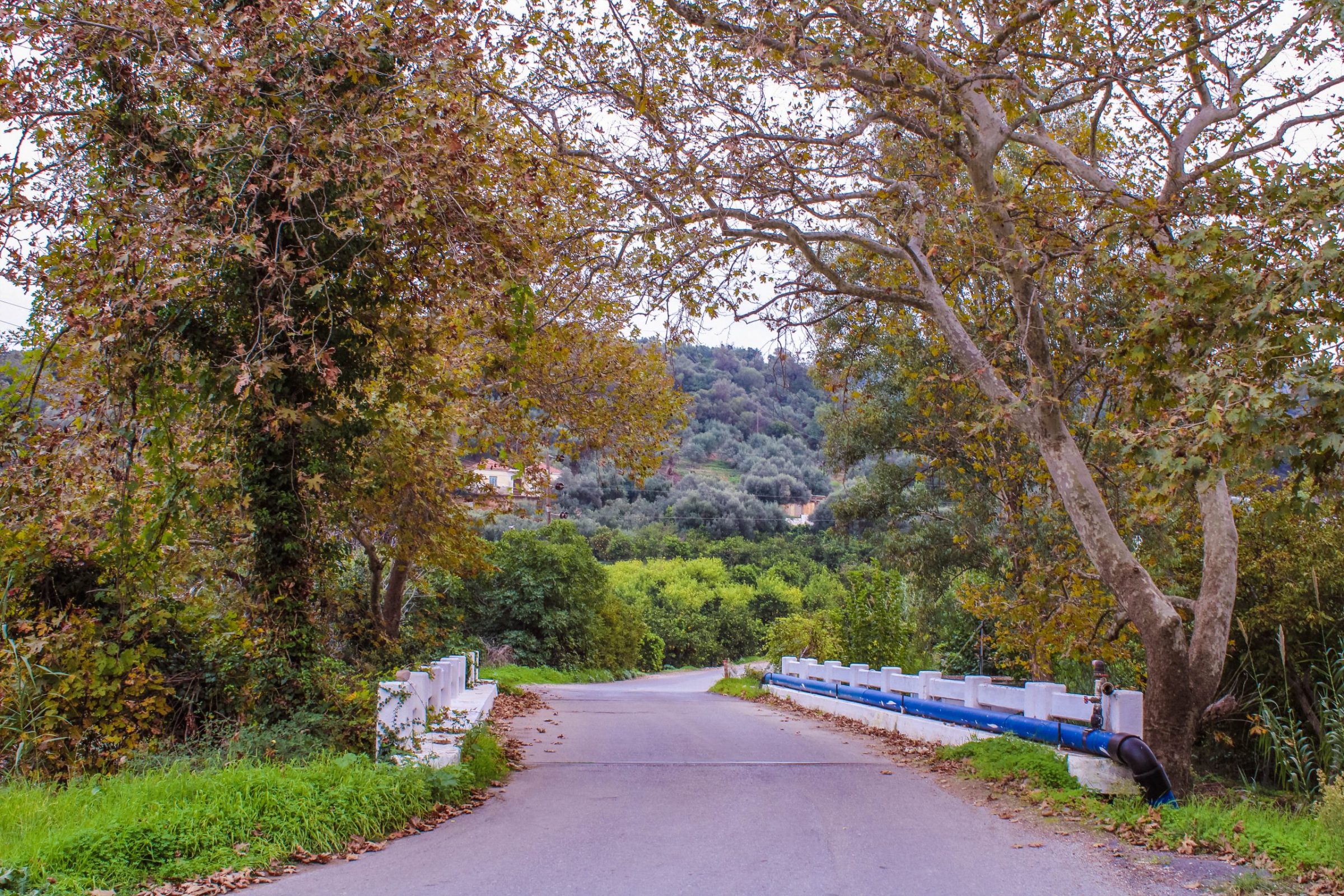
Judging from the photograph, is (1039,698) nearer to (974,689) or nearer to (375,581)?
(974,689)

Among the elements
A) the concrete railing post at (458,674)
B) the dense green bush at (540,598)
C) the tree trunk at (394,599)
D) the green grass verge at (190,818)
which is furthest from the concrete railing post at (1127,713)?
the dense green bush at (540,598)

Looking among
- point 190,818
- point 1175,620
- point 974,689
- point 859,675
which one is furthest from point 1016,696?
point 190,818

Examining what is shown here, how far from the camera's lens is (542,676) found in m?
32.0

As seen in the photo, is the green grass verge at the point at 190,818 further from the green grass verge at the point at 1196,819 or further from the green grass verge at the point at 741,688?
the green grass verge at the point at 741,688

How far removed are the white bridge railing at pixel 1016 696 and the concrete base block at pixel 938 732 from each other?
0.33 m

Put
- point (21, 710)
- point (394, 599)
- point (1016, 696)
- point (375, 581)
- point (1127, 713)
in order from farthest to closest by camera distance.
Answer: point (394, 599) < point (375, 581) < point (1016, 696) < point (1127, 713) < point (21, 710)

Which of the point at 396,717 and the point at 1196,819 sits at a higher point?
the point at 396,717

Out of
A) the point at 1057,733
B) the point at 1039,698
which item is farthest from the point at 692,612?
the point at 1057,733

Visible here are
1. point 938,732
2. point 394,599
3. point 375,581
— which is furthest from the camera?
point 394,599

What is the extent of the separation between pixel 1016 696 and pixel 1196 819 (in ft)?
10.9

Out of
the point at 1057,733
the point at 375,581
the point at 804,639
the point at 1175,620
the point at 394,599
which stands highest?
the point at 1175,620

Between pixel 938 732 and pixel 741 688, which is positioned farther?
pixel 741 688

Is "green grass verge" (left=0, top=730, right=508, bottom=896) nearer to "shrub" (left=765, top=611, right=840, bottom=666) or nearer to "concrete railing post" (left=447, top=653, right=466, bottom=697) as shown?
"concrete railing post" (left=447, top=653, right=466, bottom=697)

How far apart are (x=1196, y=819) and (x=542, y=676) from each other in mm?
26971
